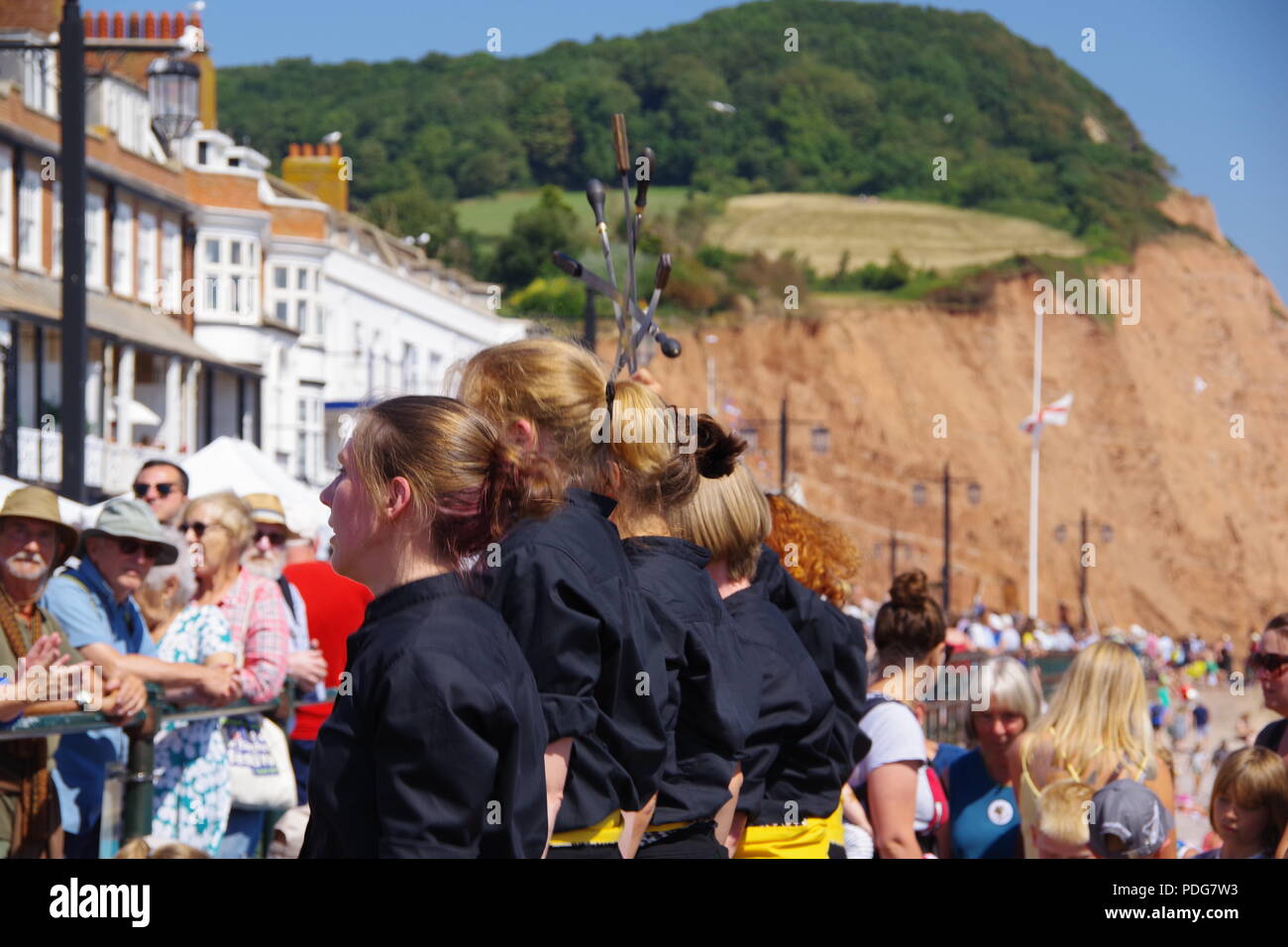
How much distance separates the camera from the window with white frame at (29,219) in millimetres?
31750

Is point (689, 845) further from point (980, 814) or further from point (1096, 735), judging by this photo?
point (980, 814)

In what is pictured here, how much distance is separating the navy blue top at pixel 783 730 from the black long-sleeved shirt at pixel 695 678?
363 millimetres

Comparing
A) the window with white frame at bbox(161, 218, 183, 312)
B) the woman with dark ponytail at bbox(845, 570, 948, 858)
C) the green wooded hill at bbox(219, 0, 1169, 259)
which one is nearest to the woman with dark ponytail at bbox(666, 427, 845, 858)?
the woman with dark ponytail at bbox(845, 570, 948, 858)

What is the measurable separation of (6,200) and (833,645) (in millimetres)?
28904

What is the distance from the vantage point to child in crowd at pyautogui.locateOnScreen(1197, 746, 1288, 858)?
4.81 m

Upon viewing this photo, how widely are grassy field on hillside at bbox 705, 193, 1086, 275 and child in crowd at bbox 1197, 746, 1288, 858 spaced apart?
106 metres

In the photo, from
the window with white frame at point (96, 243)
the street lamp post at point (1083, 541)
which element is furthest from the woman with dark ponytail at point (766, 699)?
the street lamp post at point (1083, 541)

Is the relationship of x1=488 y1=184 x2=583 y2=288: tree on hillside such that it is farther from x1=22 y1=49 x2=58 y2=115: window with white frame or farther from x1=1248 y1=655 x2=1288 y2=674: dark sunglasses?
x1=1248 y1=655 x2=1288 y2=674: dark sunglasses

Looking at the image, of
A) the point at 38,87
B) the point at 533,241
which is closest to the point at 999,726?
the point at 38,87

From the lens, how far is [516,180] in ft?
416

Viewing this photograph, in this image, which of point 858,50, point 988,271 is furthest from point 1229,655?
point 858,50

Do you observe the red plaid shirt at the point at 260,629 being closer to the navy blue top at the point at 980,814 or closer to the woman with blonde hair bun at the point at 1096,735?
the navy blue top at the point at 980,814

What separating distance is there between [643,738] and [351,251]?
4482 cm
